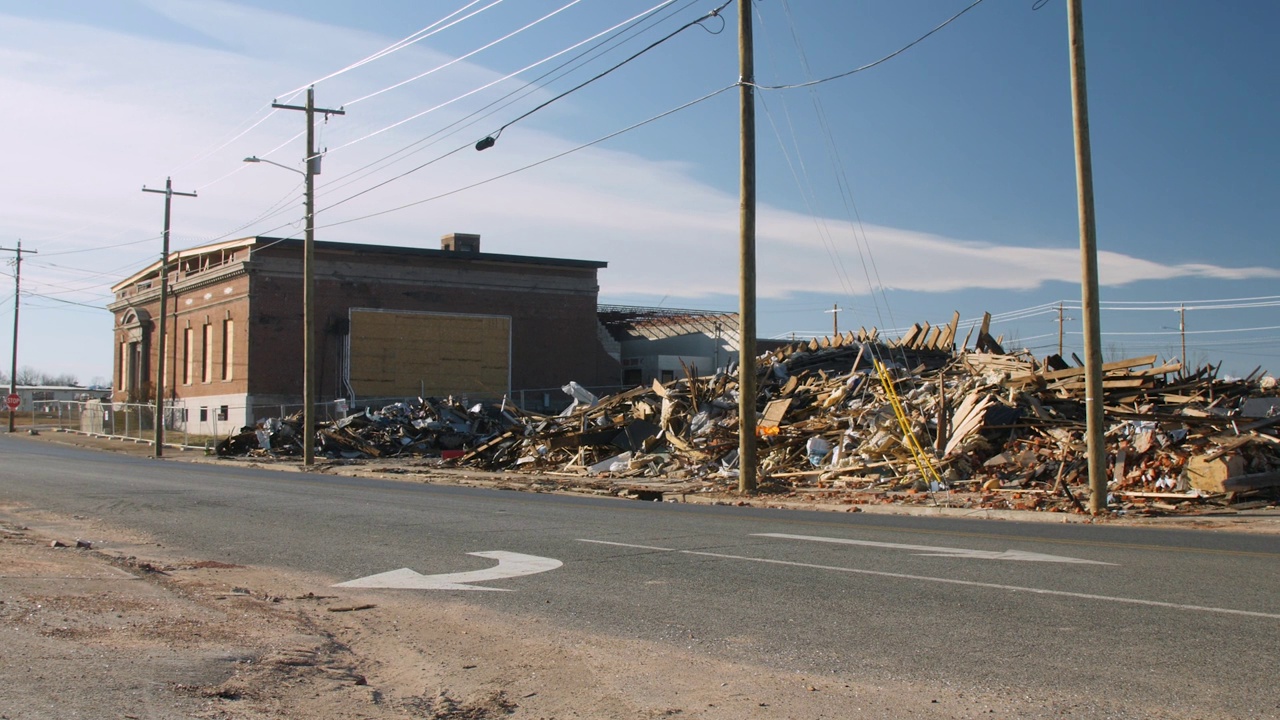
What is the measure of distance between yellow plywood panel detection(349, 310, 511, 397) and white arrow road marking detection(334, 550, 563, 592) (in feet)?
142

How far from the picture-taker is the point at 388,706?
18.2 feet

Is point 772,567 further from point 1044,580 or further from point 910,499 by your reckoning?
point 910,499

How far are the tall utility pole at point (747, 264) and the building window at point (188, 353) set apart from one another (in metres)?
44.9

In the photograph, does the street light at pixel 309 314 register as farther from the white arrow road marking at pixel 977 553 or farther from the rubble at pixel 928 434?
the white arrow road marking at pixel 977 553

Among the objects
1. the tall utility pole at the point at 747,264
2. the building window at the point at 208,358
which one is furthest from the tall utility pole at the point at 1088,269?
the building window at the point at 208,358

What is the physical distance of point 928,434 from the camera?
20406 millimetres

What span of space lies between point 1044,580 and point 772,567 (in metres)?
2.26

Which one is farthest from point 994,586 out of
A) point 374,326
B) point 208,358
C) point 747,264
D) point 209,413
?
point 208,358

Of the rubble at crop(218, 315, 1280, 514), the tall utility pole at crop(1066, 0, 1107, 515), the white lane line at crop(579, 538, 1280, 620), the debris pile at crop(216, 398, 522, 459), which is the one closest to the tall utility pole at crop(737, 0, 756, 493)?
the rubble at crop(218, 315, 1280, 514)

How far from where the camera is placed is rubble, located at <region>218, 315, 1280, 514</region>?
1617cm

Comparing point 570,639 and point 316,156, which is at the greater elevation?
point 316,156

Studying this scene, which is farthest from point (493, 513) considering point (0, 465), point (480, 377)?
point (480, 377)

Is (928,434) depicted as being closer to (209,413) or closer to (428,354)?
(428,354)

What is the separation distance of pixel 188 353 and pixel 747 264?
46601 mm
